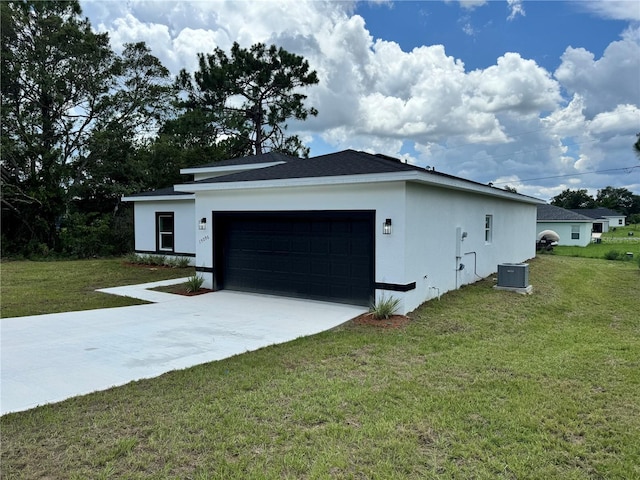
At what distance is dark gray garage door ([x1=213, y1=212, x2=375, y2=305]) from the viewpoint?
8.75 meters

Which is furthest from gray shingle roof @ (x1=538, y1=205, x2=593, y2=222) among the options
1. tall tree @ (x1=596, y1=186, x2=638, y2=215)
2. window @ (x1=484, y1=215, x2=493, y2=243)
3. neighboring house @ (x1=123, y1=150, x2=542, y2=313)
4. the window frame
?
tall tree @ (x1=596, y1=186, x2=638, y2=215)

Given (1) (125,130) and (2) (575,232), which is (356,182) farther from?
(2) (575,232)

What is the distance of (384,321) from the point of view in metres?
7.55

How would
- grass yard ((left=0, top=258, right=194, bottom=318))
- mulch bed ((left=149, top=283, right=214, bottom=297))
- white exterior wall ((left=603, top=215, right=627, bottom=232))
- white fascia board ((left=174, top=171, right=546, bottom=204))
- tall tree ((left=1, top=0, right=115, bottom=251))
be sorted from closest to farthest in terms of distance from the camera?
white fascia board ((left=174, top=171, right=546, bottom=204)) → grass yard ((left=0, top=258, right=194, bottom=318)) → mulch bed ((left=149, top=283, right=214, bottom=297)) → tall tree ((left=1, top=0, right=115, bottom=251)) → white exterior wall ((left=603, top=215, right=627, bottom=232))

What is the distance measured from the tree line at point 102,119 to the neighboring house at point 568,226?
21.5 meters

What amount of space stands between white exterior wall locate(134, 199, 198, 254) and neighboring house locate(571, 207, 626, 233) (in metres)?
44.9

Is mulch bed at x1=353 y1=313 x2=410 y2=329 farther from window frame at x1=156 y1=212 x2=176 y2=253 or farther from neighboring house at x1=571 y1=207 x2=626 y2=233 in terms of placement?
neighboring house at x1=571 y1=207 x2=626 y2=233

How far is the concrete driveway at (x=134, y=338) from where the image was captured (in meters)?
4.76

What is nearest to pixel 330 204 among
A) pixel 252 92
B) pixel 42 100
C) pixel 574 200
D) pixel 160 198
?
pixel 160 198

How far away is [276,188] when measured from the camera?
9609 mm

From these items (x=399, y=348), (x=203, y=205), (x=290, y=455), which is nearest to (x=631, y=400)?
(x=399, y=348)

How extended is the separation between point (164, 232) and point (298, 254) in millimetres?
9224

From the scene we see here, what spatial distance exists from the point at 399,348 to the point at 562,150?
2492 cm

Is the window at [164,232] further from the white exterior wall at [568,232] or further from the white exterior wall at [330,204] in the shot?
the white exterior wall at [568,232]
